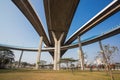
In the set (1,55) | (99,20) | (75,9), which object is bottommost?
(1,55)

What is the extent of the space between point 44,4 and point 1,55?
3438 cm

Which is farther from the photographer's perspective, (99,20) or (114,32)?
(114,32)

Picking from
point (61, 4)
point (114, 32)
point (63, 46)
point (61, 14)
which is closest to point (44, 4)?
point (61, 4)

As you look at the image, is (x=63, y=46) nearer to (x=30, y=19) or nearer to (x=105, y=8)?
(x=30, y=19)

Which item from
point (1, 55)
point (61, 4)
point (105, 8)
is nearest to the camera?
point (105, 8)

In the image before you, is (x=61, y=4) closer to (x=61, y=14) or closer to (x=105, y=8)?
(x=61, y=14)

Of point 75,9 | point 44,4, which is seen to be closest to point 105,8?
point 75,9

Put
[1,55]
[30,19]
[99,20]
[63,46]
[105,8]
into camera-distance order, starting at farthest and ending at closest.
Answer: [63,46], [1,55], [30,19], [99,20], [105,8]

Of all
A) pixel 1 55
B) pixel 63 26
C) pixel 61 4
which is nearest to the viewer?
pixel 61 4

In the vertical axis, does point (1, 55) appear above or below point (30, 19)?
below

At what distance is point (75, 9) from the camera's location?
33812mm

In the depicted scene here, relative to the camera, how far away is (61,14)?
1458 inches

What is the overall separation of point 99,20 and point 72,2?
410 inches

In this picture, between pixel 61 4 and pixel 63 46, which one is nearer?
pixel 61 4
